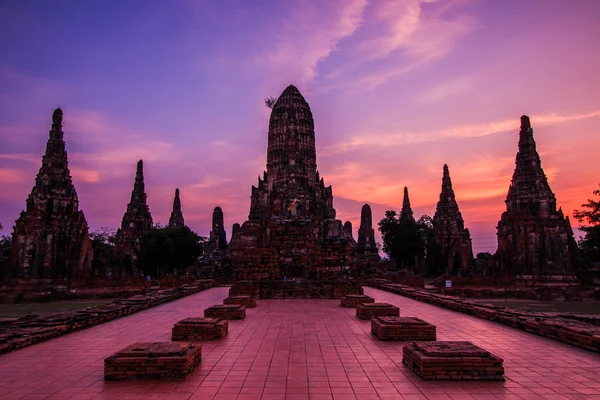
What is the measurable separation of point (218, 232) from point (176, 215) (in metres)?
11.2

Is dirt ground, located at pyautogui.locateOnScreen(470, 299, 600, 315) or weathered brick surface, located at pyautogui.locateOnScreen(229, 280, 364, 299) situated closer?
weathered brick surface, located at pyautogui.locateOnScreen(229, 280, 364, 299)

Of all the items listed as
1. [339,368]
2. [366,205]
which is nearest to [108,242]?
[366,205]

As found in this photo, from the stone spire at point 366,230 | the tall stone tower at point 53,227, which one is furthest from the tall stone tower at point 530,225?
the tall stone tower at point 53,227

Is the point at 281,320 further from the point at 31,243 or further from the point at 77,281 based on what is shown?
the point at 31,243

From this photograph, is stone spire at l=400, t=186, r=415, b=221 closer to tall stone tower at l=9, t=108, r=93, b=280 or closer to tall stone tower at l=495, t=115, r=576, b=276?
tall stone tower at l=495, t=115, r=576, b=276

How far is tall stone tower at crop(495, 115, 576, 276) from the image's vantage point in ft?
108

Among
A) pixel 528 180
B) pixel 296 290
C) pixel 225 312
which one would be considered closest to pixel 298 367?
pixel 225 312

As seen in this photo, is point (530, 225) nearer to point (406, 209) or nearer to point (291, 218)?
point (291, 218)

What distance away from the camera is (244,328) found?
34.5ft

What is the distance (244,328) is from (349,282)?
9.12m

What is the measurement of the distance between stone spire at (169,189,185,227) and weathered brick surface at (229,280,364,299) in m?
52.9

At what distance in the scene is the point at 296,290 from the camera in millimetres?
18469

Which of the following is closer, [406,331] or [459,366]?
[459,366]

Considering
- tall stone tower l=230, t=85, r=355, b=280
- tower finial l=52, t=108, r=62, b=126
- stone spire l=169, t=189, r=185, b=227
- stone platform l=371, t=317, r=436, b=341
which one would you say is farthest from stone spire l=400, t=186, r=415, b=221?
stone platform l=371, t=317, r=436, b=341
